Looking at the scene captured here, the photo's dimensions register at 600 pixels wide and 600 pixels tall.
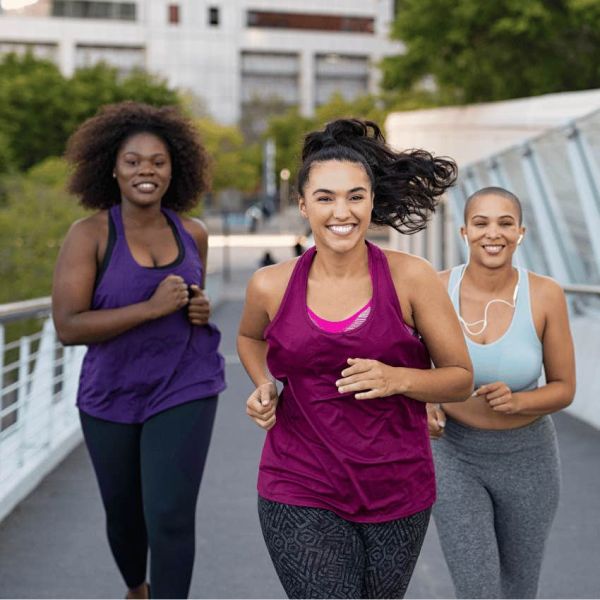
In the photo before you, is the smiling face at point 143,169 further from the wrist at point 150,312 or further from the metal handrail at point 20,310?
the metal handrail at point 20,310

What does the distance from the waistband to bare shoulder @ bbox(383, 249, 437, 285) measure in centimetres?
93

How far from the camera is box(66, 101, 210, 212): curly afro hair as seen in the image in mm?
4848

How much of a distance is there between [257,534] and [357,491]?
362 cm

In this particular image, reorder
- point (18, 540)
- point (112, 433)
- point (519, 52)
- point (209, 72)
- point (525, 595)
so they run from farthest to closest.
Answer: point (209, 72) < point (519, 52) < point (18, 540) < point (112, 433) < point (525, 595)

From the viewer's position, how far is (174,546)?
168 inches

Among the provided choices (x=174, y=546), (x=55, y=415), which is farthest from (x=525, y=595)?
(x=55, y=415)

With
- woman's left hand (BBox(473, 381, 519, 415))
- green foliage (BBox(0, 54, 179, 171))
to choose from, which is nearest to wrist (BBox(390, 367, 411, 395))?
woman's left hand (BBox(473, 381, 519, 415))

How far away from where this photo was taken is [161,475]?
4289 millimetres

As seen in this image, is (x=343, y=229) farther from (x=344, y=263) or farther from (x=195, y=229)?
(x=195, y=229)

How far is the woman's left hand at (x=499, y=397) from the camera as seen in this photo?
150 inches

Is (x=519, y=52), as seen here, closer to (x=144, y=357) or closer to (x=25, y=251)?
(x=25, y=251)

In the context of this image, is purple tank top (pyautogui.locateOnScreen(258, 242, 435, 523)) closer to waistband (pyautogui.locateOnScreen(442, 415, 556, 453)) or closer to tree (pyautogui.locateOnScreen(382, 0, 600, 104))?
waistband (pyautogui.locateOnScreen(442, 415, 556, 453))

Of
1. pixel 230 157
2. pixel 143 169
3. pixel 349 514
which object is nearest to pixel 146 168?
pixel 143 169

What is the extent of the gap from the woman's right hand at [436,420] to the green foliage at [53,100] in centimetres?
4747
